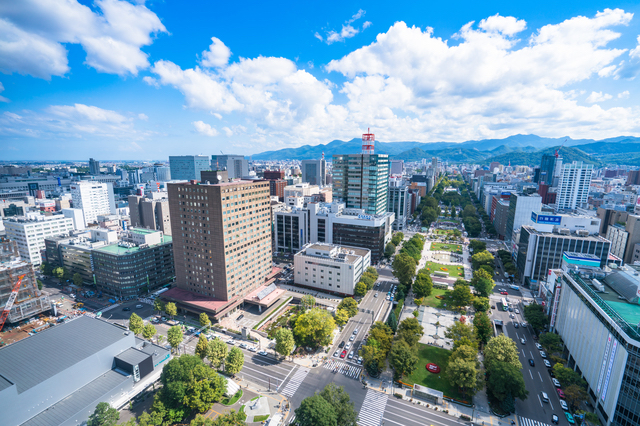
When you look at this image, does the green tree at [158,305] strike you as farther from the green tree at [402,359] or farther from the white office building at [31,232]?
the white office building at [31,232]

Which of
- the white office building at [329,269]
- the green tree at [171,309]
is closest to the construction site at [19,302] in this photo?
the green tree at [171,309]

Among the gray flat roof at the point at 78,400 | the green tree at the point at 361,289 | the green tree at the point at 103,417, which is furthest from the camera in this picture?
the green tree at the point at 361,289

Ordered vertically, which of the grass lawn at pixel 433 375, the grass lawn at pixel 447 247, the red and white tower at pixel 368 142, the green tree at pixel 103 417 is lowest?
the grass lawn at pixel 433 375

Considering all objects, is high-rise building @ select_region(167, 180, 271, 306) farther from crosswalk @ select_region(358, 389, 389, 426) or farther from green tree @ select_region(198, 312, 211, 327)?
crosswalk @ select_region(358, 389, 389, 426)

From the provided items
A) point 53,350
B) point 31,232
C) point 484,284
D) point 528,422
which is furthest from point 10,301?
point 484,284

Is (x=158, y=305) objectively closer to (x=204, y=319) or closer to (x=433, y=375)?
(x=204, y=319)

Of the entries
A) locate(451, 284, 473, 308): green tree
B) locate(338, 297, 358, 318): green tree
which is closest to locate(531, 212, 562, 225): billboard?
locate(451, 284, 473, 308): green tree
